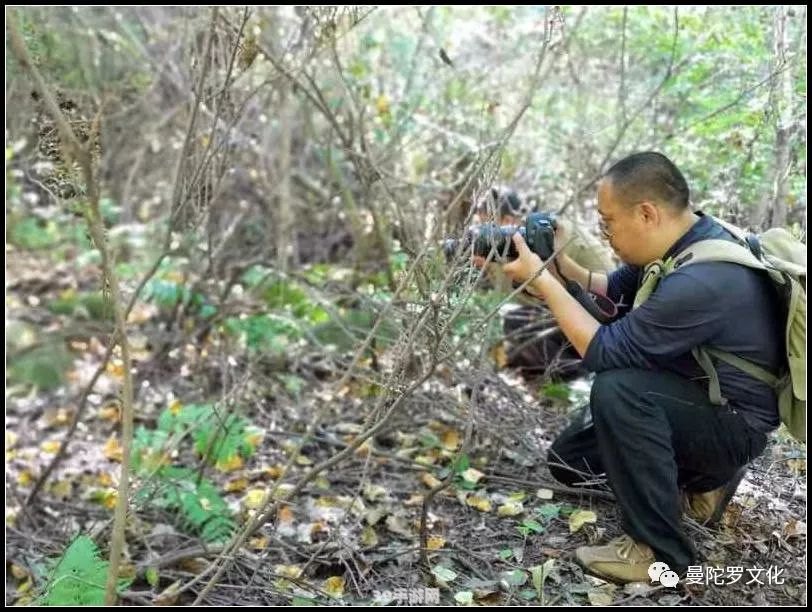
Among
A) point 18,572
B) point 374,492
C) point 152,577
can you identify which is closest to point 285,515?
point 374,492

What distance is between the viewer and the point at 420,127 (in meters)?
6.14

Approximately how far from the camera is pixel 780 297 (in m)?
2.75

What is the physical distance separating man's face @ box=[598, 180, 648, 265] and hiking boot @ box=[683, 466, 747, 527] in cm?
87

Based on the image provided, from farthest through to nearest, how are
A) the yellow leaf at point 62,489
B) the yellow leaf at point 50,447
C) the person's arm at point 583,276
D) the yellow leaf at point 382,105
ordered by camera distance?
the yellow leaf at point 382,105, the yellow leaf at point 50,447, the yellow leaf at point 62,489, the person's arm at point 583,276

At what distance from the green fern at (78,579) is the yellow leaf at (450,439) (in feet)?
5.83

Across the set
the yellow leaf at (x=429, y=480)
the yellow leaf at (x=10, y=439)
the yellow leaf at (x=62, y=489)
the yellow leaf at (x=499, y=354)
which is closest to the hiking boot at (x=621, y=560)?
the yellow leaf at (x=429, y=480)

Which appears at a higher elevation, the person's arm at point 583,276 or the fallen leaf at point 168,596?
the person's arm at point 583,276

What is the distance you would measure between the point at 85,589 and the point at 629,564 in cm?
187

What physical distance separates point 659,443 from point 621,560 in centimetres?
44

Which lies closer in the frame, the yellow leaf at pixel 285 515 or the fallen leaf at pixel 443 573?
the fallen leaf at pixel 443 573

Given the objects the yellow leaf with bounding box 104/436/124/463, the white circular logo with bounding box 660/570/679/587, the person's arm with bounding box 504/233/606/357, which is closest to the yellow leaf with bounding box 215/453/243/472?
the yellow leaf with bounding box 104/436/124/463

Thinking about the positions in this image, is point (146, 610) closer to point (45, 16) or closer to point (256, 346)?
point (256, 346)

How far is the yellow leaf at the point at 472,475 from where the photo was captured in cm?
367

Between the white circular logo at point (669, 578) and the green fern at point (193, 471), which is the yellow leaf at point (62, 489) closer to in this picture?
the green fern at point (193, 471)
